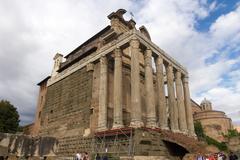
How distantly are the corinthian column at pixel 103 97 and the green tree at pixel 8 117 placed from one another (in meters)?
19.4

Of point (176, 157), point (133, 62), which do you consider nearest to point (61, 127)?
point (133, 62)

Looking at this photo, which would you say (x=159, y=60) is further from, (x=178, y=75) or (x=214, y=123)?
(x=214, y=123)

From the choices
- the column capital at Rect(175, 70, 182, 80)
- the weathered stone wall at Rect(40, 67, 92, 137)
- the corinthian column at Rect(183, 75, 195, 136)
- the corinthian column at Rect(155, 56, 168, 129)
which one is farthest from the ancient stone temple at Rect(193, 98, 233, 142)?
the weathered stone wall at Rect(40, 67, 92, 137)

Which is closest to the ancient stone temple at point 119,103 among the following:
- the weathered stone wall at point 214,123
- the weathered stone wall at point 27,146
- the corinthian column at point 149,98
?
the corinthian column at point 149,98

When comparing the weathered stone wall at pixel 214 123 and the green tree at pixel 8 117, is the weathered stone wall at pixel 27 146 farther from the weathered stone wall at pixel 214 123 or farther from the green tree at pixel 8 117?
the weathered stone wall at pixel 214 123

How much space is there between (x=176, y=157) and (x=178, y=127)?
6.07m

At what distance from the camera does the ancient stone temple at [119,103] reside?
17.8 metres

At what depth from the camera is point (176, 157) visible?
1822 centimetres

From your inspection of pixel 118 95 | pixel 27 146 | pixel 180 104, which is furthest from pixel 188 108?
pixel 27 146

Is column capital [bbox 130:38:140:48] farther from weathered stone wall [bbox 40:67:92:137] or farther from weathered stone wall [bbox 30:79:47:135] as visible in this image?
weathered stone wall [bbox 30:79:47:135]

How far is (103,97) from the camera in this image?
21.8 meters

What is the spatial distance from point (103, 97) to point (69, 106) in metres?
5.89

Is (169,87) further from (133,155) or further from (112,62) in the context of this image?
(133,155)

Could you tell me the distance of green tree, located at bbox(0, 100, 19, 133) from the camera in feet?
110
